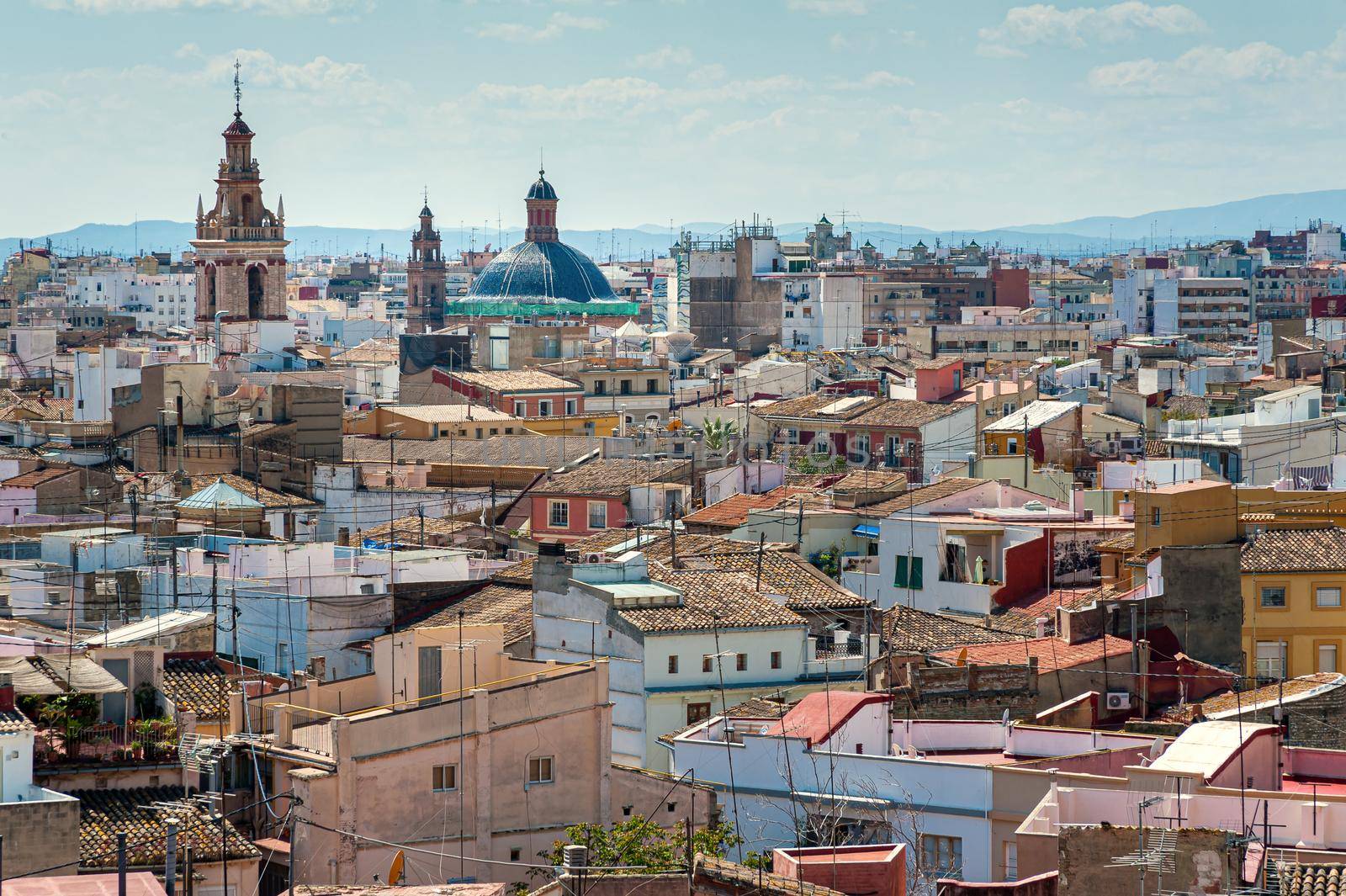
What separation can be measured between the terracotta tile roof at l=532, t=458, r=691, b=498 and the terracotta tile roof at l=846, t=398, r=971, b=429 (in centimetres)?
581

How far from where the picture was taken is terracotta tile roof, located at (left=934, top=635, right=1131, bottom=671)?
2194 centimetres

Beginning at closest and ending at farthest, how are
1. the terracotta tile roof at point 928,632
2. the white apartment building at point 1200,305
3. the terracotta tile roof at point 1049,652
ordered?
the terracotta tile roof at point 1049,652
the terracotta tile roof at point 928,632
the white apartment building at point 1200,305

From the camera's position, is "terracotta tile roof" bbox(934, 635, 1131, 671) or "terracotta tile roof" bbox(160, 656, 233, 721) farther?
"terracotta tile roof" bbox(934, 635, 1131, 671)

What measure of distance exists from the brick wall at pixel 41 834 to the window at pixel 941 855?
559 cm

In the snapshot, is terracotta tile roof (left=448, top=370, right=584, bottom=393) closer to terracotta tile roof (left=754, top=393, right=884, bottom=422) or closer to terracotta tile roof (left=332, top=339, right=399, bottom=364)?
terracotta tile roof (left=754, top=393, right=884, bottom=422)

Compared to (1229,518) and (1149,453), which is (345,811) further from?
(1149,453)

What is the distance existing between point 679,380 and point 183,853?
57422 mm

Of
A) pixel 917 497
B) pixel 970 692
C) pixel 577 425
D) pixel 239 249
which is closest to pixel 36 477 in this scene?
pixel 917 497

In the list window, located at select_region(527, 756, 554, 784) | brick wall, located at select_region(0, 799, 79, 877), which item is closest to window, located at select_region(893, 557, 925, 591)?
window, located at select_region(527, 756, 554, 784)

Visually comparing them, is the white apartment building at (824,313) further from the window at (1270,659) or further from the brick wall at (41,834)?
the brick wall at (41,834)

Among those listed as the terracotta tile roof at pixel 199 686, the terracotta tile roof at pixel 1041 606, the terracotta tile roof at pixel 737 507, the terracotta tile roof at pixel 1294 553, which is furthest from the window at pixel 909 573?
the terracotta tile roof at pixel 199 686

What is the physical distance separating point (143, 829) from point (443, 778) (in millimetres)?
2751

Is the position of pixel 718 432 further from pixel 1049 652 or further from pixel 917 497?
pixel 1049 652

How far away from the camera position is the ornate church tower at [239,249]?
3066 inches
